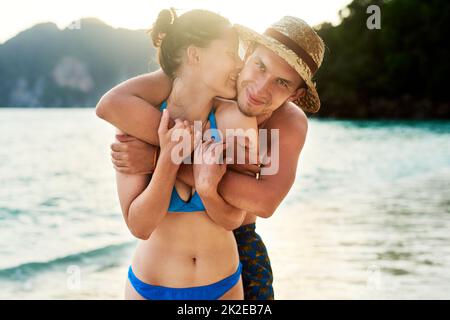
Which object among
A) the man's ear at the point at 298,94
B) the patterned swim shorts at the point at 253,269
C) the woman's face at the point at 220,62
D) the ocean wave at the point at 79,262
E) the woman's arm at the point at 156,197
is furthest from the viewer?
the ocean wave at the point at 79,262

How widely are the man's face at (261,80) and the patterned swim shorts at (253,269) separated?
1.96 ft

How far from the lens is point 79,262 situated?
7.69 meters

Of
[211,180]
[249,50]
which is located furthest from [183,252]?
[249,50]

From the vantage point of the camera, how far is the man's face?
1934mm

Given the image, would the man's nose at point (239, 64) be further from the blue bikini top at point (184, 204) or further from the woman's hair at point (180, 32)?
the blue bikini top at point (184, 204)

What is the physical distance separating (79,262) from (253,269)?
18.8 ft

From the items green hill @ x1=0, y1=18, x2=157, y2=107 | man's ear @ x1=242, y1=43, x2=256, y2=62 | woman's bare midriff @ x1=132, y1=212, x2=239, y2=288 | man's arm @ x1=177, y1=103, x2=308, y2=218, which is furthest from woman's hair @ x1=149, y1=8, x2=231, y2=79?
green hill @ x1=0, y1=18, x2=157, y2=107

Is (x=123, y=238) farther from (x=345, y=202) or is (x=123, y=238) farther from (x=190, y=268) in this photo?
(x=190, y=268)

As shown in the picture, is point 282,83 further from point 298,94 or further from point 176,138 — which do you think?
point 176,138

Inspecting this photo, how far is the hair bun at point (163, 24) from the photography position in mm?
1925

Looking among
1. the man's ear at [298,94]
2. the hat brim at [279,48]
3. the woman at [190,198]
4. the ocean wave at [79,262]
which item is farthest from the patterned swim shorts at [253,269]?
the ocean wave at [79,262]

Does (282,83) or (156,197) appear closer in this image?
(156,197)

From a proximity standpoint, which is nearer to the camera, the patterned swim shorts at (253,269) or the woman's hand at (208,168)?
the woman's hand at (208,168)

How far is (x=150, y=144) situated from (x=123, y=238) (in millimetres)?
6983
